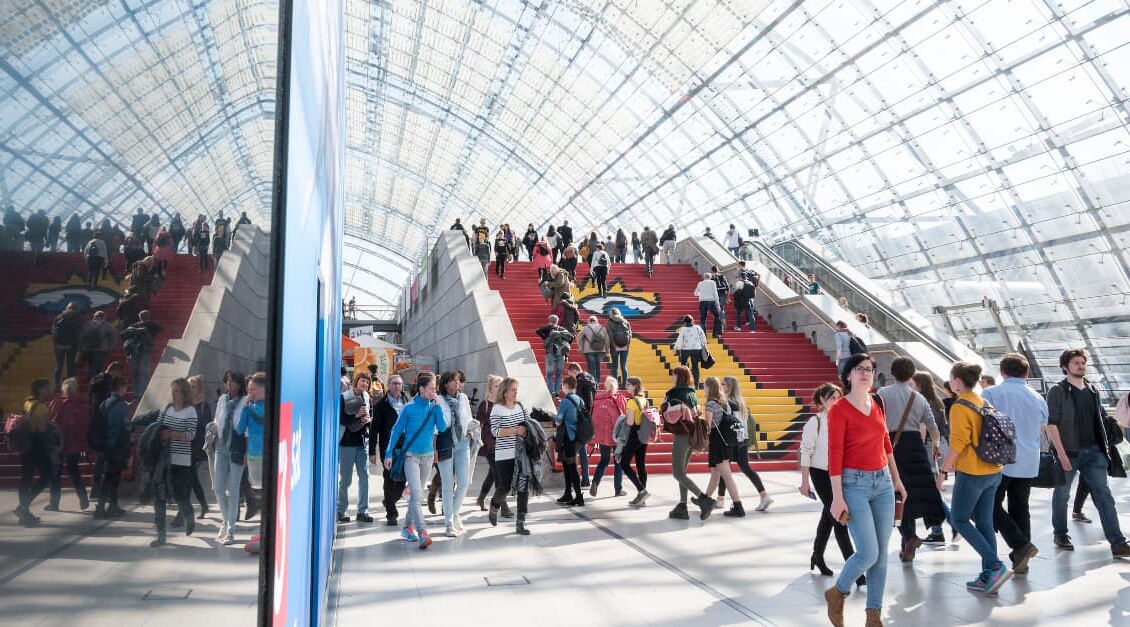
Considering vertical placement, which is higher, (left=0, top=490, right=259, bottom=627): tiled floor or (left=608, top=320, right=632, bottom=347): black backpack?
(left=608, top=320, right=632, bottom=347): black backpack

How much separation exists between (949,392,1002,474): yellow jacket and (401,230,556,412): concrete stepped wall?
7.20 meters

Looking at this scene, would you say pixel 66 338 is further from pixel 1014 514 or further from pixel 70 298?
pixel 1014 514

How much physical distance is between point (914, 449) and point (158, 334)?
22.4ft

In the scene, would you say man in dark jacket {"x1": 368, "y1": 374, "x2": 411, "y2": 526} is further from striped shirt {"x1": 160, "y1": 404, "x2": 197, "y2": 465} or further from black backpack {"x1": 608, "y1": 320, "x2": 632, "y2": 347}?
striped shirt {"x1": 160, "y1": 404, "x2": 197, "y2": 465}

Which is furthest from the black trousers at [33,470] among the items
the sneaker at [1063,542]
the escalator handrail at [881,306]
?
the escalator handrail at [881,306]

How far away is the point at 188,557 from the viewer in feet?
2.83

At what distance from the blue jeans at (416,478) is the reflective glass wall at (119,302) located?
6.86 meters

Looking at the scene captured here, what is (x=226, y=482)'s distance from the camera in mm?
1052

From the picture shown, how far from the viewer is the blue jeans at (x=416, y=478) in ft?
25.3

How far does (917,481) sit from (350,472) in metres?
5.75

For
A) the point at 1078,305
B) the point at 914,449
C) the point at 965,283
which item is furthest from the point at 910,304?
the point at 914,449

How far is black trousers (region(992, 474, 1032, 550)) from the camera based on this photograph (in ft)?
21.0

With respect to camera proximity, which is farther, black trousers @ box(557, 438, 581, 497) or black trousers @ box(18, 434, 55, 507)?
black trousers @ box(557, 438, 581, 497)

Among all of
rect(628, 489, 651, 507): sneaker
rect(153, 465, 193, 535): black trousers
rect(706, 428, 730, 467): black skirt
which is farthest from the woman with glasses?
rect(153, 465, 193, 535): black trousers
